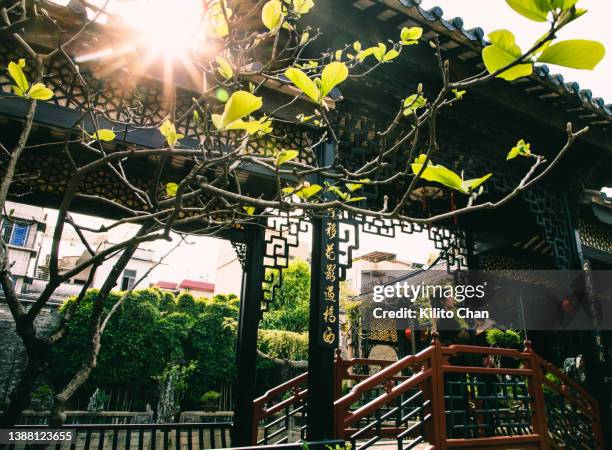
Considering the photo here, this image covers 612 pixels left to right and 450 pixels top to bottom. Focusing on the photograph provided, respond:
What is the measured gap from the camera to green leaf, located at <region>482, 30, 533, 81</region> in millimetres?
670

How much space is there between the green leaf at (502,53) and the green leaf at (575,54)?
5cm

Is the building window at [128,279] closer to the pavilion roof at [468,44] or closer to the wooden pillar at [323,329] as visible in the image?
the wooden pillar at [323,329]

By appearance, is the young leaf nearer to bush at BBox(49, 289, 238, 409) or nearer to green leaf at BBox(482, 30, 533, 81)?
green leaf at BBox(482, 30, 533, 81)

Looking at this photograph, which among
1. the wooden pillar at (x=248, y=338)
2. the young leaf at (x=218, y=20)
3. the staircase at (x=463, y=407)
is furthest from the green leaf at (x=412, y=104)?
the wooden pillar at (x=248, y=338)

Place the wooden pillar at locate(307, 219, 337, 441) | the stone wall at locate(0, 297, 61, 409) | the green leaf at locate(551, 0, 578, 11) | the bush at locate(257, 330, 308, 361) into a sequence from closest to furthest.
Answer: the green leaf at locate(551, 0, 578, 11) → the wooden pillar at locate(307, 219, 337, 441) → the stone wall at locate(0, 297, 61, 409) → the bush at locate(257, 330, 308, 361)

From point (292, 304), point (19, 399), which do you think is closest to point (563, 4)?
point (19, 399)

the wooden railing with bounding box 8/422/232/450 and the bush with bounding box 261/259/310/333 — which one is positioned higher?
the bush with bounding box 261/259/310/333

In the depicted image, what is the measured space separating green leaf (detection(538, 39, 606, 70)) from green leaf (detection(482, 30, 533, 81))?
0.16 feet

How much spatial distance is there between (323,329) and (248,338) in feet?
6.20

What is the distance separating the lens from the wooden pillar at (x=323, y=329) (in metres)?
2.98

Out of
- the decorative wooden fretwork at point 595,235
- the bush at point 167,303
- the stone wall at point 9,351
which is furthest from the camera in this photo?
the bush at point 167,303

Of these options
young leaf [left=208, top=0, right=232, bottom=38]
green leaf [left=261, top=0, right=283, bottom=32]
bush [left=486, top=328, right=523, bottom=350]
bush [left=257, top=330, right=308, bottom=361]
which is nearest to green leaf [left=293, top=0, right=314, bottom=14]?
young leaf [left=208, top=0, right=232, bottom=38]

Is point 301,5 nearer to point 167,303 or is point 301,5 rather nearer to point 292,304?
point 167,303

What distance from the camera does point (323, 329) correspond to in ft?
10.2
